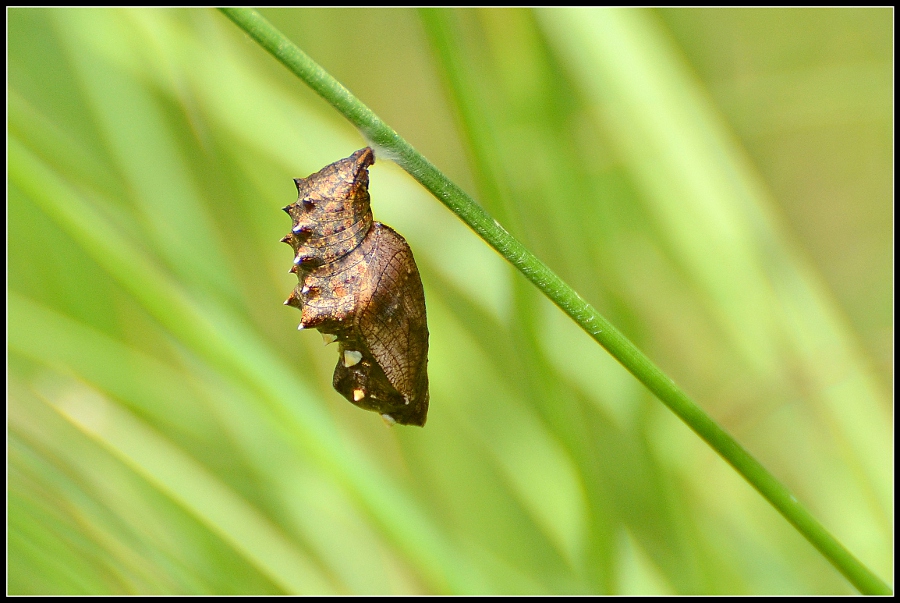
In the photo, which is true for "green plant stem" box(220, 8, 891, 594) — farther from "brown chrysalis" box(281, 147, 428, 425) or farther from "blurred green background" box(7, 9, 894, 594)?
"blurred green background" box(7, 9, 894, 594)

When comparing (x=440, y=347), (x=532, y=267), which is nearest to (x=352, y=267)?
(x=532, y=267)

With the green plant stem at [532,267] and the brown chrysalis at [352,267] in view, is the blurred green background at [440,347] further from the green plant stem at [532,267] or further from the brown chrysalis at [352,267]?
the green plant stem at [532,267]

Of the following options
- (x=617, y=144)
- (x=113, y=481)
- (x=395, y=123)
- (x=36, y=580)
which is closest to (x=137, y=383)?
(x=113, y=481)

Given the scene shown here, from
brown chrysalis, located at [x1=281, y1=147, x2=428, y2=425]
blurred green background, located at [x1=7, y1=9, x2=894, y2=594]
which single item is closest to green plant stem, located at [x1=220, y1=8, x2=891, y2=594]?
brown chrysalis, located at [x1=281, y1=147, x2=428, y2=425]

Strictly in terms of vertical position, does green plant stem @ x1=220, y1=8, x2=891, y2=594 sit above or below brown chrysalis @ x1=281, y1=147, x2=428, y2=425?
below

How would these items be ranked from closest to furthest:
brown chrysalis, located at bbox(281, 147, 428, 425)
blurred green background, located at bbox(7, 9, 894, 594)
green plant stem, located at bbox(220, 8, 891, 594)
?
green plant stem, located at bbox(220, 8, 891, 594) → brown chrysalis, located at bbox(281, 147, 428, 425) → blurred green background, located at bbox(7, 9, 894, 594)

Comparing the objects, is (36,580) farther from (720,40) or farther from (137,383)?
(720,40)
